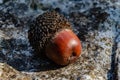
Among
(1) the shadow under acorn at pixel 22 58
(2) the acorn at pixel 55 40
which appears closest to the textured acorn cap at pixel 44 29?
(2) the acorn at pixel 55 40

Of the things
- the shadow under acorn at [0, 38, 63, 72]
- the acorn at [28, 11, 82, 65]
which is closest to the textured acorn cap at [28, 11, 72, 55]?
the acorn at [28, 11, 82, 65]

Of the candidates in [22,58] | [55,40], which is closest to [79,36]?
[55,40]

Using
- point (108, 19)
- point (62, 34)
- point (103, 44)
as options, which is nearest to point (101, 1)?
point (108, 19)

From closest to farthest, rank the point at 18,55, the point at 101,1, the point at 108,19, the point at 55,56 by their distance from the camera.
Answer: the point at 55,56
the point at 18,55
the point at 108,19
the point at 101,1

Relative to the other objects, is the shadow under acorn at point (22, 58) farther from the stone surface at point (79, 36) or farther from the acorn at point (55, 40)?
the acorn at point (55, 40)

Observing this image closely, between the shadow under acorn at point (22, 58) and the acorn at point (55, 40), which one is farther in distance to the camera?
the shadow under acorn at point (22, 58)

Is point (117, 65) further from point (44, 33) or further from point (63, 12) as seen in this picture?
point (63, 12)

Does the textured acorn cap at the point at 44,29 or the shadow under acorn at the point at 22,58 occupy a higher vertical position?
the textured acorn cap at the point at 44,29

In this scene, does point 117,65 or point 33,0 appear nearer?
point 117,65
